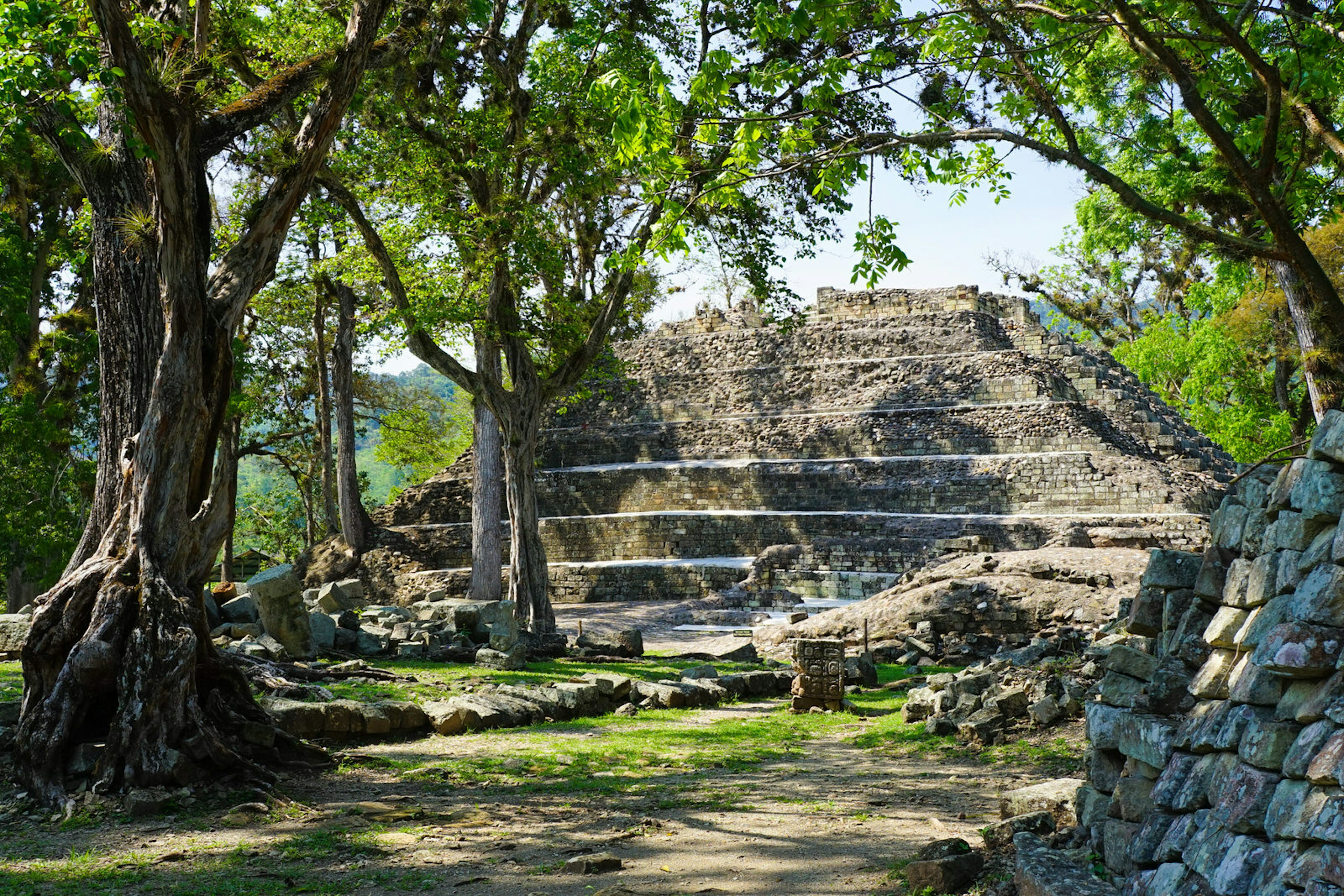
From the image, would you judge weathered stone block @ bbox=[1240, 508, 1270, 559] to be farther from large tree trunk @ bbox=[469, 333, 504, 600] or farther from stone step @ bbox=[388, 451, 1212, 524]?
stone step @ bbox=[388, 451, 1212, 524]

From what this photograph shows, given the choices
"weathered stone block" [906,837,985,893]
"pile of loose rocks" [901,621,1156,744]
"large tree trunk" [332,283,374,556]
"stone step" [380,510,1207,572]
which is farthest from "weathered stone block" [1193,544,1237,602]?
"large tree trunk" [332,283,374,556]

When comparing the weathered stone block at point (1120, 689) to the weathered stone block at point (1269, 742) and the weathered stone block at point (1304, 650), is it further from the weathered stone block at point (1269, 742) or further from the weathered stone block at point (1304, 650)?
the weathered stone block at point (1304, 650)

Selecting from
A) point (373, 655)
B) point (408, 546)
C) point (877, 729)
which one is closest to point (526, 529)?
point (373, 655)

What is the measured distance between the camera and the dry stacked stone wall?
297cm

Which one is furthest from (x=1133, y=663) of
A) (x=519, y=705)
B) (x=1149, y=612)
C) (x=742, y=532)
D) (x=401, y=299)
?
(x=742, y=532)

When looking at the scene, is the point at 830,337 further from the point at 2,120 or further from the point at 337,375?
the point at 2,120

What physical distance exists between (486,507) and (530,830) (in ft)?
45.2

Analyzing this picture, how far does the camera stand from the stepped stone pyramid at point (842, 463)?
23.0 meters

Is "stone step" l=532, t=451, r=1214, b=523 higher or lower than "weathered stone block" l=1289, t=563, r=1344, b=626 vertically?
higher

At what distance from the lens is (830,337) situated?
32344mm

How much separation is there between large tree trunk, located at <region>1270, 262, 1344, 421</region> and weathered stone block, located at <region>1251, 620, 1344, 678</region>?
310cm

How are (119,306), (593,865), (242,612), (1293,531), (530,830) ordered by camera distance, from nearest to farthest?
(1293,531)
(593,865)
(530,830)
(119,306)
(242,612)

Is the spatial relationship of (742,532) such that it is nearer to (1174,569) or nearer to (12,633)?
(12,633)

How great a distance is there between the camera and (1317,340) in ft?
30.0
